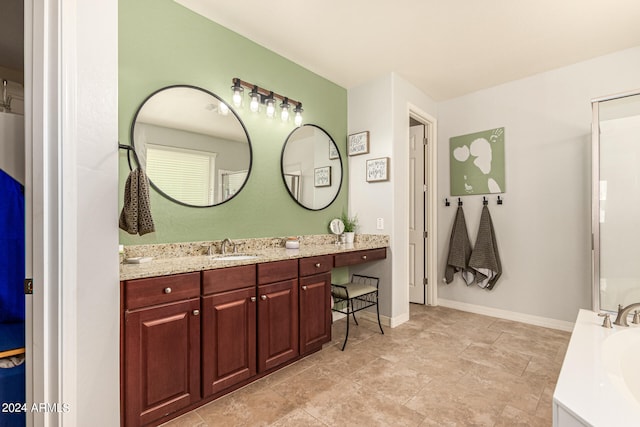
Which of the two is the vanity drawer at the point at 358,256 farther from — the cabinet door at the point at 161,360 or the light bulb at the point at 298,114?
the light bulb at the point at 298,114

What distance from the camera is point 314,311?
94.9 inches

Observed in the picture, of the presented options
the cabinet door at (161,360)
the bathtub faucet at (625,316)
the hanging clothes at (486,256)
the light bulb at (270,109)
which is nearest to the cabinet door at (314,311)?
the cabinet door at (161,360)

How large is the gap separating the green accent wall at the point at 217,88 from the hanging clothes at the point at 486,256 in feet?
5.73

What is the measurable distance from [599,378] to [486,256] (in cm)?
230

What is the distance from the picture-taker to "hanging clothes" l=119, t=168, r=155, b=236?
1.60 metres

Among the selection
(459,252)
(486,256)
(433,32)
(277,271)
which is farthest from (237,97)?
(486,256)

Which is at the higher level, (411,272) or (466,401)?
(411,272)

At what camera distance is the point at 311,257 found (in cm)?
240

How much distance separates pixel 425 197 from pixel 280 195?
6.77 feet

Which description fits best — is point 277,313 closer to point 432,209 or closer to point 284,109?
point 284,109

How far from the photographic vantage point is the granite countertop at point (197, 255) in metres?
1.62

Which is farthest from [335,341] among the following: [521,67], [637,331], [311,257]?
[521,67]

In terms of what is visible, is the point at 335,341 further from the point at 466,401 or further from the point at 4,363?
the point at 4,363

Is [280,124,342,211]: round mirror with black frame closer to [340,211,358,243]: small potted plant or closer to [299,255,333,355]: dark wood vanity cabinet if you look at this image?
[340,211,358,243]: small potted plant
